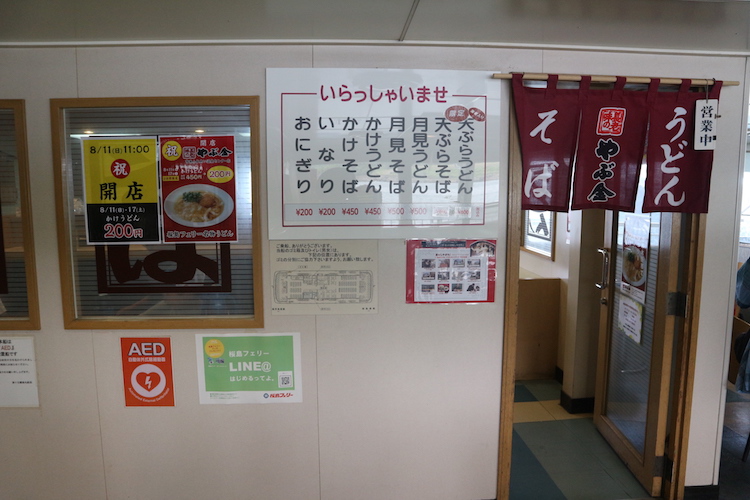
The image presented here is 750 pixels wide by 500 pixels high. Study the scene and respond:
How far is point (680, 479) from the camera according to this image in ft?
9.39

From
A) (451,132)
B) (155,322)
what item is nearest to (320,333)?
(155,322)

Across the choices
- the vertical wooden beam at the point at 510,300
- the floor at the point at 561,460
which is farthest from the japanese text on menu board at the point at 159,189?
the floor at the point at 561,460

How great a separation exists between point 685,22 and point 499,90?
0.89 m

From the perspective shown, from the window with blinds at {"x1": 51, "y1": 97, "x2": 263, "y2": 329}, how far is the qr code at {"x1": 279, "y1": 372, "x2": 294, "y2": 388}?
13.2 inches

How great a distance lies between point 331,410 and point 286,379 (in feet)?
1.05

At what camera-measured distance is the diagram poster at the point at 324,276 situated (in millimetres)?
2580

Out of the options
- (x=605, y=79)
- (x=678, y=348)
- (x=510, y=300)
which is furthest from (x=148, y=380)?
(x=678, y=348)

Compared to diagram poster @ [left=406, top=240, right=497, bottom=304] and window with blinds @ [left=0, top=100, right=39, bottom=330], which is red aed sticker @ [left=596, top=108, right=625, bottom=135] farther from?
window with blinds @ [left=0, top=100, right=39, bottom=330]

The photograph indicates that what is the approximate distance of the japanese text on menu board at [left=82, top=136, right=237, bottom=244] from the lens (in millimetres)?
2525

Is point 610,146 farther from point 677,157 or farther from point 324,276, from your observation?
point 324,276

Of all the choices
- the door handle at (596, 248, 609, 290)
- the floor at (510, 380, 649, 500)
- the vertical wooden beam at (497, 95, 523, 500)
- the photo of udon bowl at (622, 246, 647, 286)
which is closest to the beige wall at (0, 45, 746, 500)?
the vertical wooden beam at (497, 95, 523, 500)

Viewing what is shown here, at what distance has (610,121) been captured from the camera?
254cm

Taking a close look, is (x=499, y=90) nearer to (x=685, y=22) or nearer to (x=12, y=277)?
(x=685, y=22)

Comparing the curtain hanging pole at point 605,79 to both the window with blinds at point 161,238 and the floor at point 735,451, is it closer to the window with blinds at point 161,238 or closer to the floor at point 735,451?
the window with blinds at point 161,238
